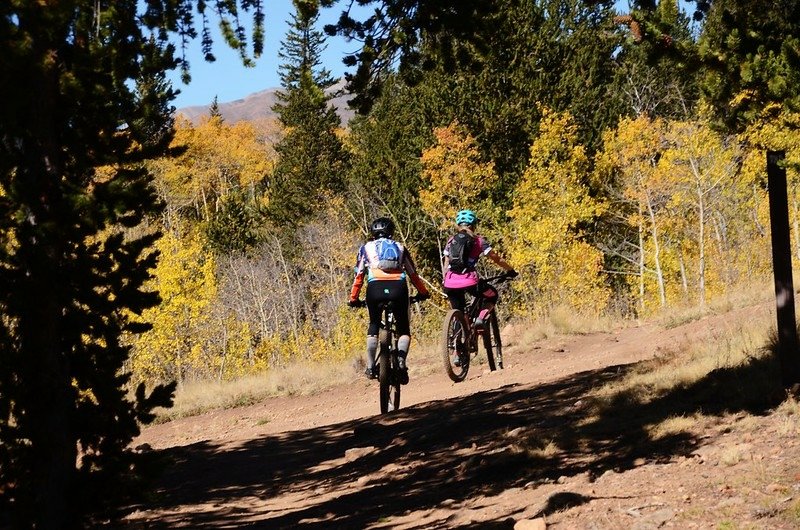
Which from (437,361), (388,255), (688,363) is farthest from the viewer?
(437,361)

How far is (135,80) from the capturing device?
18.0 feet

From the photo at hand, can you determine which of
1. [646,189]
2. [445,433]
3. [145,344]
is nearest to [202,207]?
[145,344]

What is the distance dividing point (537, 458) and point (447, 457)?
3.41 ft

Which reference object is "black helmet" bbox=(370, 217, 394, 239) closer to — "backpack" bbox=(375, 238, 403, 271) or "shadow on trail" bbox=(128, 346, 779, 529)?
"backpack" bbox=(375, 238, 403, 271)

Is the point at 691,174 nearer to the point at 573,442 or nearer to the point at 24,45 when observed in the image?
the point at 573,442

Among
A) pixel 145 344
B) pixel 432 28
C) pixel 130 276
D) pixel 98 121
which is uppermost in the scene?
pixel 432 28

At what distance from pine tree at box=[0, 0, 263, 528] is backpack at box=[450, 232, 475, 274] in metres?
5.77

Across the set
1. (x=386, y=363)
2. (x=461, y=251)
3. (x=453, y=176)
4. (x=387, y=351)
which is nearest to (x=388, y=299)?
(x=387, y=351)

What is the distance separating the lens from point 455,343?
1127 cm

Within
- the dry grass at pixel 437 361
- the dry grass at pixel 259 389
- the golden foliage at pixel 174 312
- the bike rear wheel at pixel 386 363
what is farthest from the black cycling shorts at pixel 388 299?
the golden foliage at pixel 174 312

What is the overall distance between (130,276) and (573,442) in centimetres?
336

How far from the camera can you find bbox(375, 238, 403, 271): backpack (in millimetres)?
9555

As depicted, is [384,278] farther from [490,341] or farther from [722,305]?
[722,305]

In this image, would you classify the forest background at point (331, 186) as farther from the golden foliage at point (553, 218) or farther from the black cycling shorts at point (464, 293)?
the black cycling shorts at point (464, 293)
